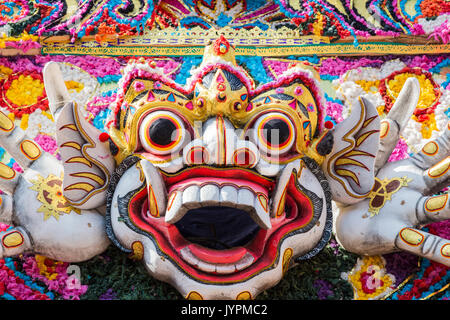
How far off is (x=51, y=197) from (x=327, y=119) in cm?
195

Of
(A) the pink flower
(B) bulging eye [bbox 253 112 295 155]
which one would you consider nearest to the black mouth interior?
(B) bulging eye [bbox 253 112 295 155]

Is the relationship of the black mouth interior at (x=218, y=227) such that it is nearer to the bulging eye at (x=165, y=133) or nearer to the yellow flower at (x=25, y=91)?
the bulging eye at (x=165, y=133)

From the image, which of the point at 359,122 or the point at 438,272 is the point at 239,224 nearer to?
the point at 359,122

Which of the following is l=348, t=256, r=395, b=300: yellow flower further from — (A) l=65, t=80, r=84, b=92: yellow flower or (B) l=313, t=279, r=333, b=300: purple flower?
(A) l=65, t=80, r=84, b=92: yellow flower

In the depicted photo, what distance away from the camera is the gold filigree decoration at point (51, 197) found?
3908mm

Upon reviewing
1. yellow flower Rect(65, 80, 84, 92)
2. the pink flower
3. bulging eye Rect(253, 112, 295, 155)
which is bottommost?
yellow flower Rect(65, 80, 84, 92)

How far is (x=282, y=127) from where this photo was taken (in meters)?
3.78

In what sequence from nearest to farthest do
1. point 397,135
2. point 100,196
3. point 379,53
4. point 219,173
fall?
point 219,173 → point 100,196 → point 397,135 → point 379,53

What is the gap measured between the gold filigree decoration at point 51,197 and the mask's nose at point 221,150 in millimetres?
763

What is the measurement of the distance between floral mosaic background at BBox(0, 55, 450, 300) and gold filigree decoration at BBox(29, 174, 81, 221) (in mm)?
333

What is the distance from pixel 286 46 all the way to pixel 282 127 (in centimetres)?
168

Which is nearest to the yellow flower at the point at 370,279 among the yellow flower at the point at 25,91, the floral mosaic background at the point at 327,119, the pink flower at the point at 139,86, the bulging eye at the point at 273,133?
the floral mosaic background at the point at 327,119

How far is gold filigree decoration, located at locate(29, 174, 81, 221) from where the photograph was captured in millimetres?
3908
